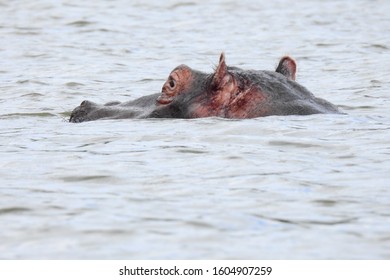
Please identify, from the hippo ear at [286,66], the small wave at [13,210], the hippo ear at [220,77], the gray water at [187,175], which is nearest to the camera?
the gray water at [187,175]

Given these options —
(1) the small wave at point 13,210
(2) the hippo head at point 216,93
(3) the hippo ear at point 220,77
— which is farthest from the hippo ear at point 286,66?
(1) the small wave at point 13,210

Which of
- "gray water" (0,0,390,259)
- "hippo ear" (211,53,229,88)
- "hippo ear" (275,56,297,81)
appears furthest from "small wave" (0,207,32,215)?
"hippo ear" (275,56,297,81)

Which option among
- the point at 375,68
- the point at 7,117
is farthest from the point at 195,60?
the point at 7,117

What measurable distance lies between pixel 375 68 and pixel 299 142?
715 centimetres

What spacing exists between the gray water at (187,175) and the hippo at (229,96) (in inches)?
5.5

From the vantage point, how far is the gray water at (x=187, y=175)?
6492mm

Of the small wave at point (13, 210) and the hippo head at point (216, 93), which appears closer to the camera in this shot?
the small wave at point (13, 210)

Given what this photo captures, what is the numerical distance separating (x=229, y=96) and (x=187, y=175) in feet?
6.63

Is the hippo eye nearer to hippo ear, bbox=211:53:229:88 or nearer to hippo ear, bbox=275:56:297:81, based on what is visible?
hippo ear, bbox=211:53:229:88

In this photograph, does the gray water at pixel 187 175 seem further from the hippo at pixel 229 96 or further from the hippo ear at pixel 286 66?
the hippo ear at pixel 286 66

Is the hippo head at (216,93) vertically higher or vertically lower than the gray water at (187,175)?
higher

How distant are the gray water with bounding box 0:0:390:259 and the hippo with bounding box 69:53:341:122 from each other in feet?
0.46
